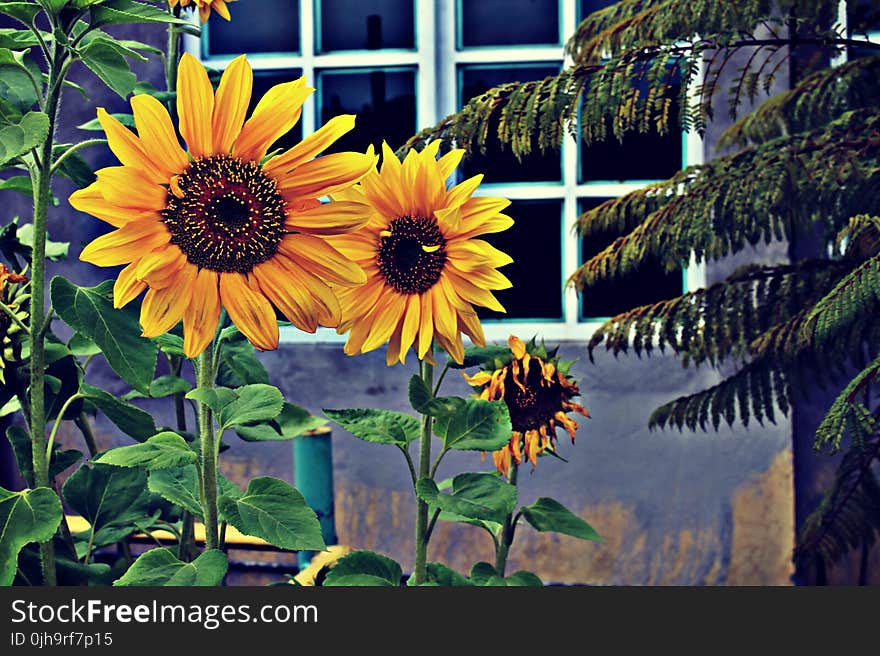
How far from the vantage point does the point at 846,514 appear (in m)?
1.21

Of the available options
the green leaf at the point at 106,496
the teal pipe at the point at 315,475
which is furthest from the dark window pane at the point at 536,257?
the green leaf at the point at 106,496

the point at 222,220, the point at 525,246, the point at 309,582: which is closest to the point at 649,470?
the point at 525,246

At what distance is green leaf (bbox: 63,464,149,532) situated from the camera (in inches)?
28.1

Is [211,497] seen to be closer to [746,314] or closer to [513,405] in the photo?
[513,405]

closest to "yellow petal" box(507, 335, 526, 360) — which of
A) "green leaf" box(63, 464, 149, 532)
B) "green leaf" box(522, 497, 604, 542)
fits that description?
"green leaf" box(522, 497, 604, 542)

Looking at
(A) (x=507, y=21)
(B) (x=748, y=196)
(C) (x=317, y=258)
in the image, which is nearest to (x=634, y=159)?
(A) (x=507, y=21)

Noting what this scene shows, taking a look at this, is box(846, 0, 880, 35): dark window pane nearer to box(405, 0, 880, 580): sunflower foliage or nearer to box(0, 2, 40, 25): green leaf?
box(405, 0, 880, 580): sunflower foliage

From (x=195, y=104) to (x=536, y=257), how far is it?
1.25 meters

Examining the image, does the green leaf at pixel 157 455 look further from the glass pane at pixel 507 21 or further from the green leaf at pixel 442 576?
the glass pane at pixel 507 21

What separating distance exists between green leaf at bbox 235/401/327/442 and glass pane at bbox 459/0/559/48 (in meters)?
1.17

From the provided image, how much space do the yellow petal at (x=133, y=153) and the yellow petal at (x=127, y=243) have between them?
3 centimetres

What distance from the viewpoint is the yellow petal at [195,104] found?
0.49m

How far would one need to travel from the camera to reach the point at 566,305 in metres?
1.66

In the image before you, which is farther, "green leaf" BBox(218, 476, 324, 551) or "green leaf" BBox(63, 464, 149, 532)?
"green leaf" BBox(63, 464, 149, 532)
